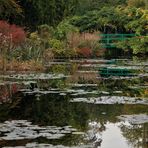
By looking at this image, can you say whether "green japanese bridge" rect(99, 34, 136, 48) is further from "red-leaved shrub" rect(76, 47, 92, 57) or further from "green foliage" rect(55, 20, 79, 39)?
"red-leaved shrub" rect(76, 47, 92, 57)

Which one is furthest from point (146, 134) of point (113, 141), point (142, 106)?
point (142, 106)

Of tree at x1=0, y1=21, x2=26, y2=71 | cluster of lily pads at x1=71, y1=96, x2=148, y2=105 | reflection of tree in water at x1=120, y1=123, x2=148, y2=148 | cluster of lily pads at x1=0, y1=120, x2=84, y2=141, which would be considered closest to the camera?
reflection of tree in water at x1=120, y1=123, x2=148, y2=148

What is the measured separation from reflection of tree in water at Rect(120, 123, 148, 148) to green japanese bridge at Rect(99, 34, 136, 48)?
35.2 metres

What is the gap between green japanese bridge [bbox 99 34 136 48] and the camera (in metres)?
44.2

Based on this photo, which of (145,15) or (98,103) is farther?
(145,15)

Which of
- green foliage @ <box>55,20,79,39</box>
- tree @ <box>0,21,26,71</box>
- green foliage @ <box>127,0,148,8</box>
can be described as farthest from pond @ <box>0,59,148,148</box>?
green foliage @ <box>127,0,148,8</box>

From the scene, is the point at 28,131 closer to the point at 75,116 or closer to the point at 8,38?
the point at 75,116

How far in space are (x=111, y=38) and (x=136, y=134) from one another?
3773cm

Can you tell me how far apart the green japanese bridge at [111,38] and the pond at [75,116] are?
92.5 ft

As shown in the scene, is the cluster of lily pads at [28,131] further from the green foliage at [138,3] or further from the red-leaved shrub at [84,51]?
the green foliage at [138,3]

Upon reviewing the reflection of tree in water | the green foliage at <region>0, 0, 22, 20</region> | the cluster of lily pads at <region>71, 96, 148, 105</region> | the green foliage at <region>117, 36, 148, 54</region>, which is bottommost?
the reflection of tree in water

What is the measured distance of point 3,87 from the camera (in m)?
14.7

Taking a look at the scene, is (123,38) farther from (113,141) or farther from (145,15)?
(113,141)

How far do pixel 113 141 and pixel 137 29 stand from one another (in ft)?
127
